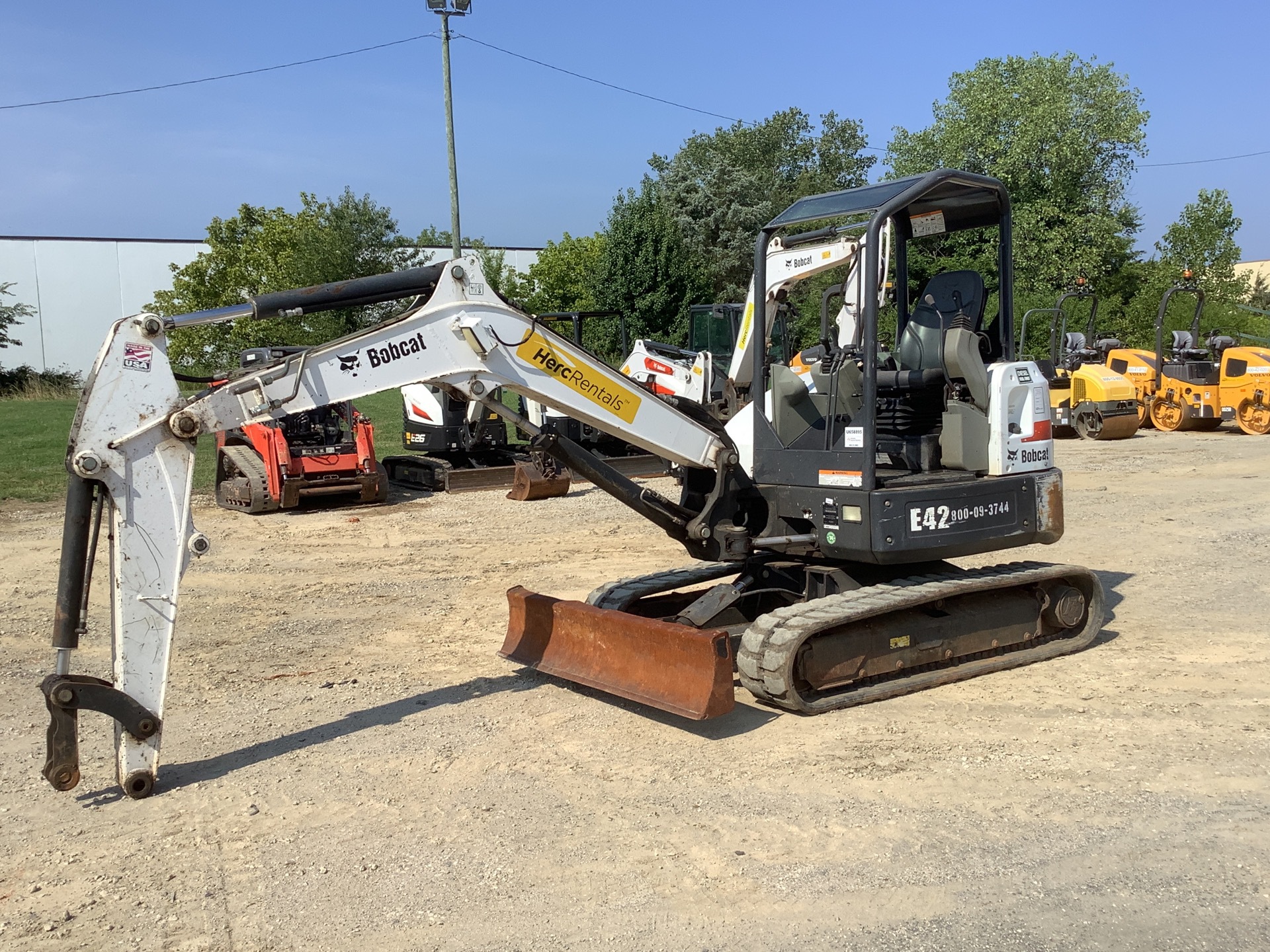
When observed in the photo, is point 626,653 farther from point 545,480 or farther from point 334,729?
point 545,480

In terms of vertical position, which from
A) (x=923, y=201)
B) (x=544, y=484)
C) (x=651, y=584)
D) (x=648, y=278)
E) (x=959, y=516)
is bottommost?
(x=651, y=584)

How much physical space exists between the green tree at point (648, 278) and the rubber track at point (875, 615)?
30197mm

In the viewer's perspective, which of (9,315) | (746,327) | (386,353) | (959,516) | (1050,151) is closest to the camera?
(386,353)

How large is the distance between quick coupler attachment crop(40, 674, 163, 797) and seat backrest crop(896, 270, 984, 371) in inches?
191

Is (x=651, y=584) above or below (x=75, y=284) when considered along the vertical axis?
below

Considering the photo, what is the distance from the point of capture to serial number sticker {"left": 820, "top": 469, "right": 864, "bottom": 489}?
6285 mm

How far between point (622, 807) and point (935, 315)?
3.89m

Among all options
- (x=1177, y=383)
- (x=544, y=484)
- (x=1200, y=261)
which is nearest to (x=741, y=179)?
(x=1200, y=261)

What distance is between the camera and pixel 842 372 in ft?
21.2

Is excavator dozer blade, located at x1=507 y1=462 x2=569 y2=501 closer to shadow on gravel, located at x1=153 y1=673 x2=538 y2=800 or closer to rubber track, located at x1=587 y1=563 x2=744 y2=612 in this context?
rubber track, located at x1=587 y1=563 x2=744 y2=612

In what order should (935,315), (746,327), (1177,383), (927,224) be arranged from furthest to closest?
(1177,383) → (927,224) → (935,315) → (746,327)

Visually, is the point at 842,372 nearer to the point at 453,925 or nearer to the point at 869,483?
the point at 869,483

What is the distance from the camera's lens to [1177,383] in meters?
21.2

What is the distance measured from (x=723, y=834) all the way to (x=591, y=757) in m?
1.12
